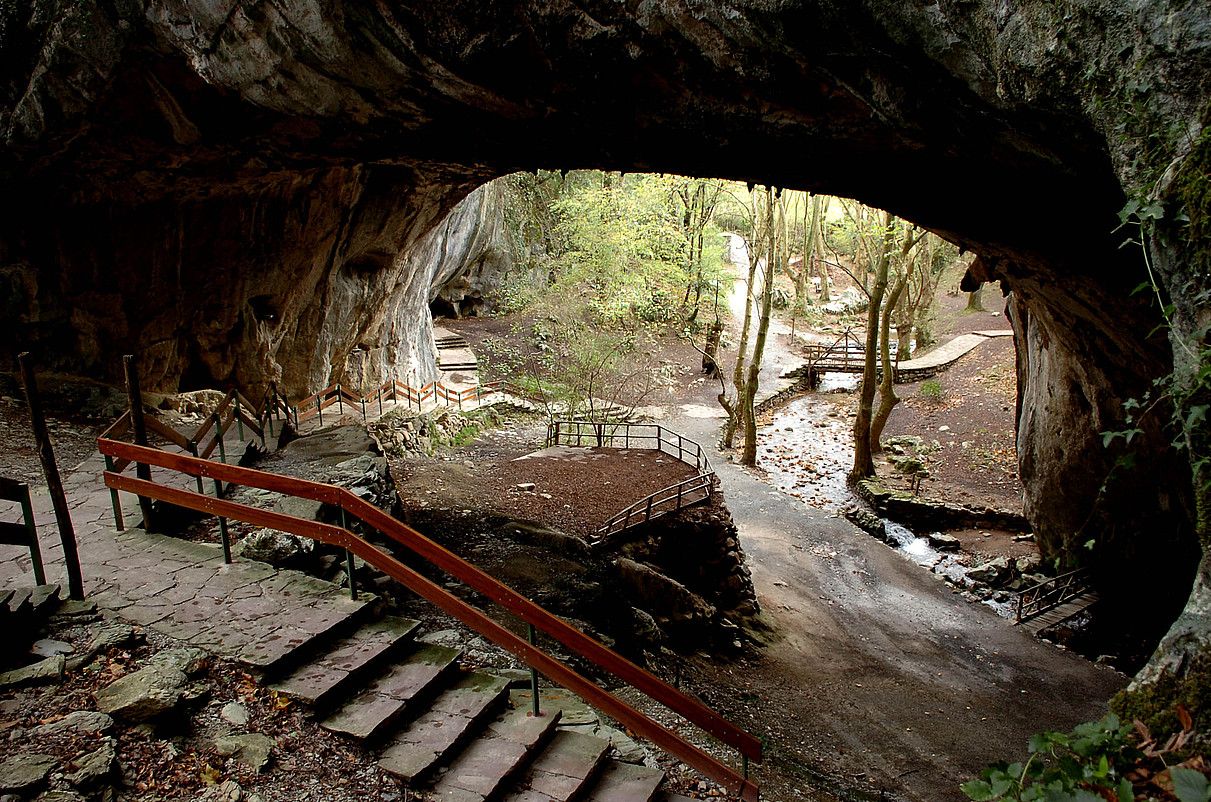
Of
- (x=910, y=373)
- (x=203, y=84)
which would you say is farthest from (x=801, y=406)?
(x=203, y=84)

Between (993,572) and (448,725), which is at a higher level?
(448,725)

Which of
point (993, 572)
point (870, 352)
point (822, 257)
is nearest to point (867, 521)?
point (993, 572)

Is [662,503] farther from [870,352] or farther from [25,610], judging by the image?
[25,610]

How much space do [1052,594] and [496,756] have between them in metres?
12.3

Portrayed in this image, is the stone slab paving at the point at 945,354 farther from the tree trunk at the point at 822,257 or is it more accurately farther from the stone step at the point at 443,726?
the stone step at the point at 443,726

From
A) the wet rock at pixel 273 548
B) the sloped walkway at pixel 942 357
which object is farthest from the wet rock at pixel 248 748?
the sloped walkway at pixel 942 357

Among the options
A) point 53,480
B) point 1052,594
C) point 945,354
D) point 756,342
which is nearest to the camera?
point 53,480

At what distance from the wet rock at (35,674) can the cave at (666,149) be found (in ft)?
20.7

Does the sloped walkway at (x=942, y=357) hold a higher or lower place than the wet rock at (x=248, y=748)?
higher

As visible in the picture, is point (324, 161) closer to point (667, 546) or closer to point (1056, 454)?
point (667, 546)

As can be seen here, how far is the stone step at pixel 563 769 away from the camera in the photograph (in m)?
4.11

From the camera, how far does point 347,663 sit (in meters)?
4.60

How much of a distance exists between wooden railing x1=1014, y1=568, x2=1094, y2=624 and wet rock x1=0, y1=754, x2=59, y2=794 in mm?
13276

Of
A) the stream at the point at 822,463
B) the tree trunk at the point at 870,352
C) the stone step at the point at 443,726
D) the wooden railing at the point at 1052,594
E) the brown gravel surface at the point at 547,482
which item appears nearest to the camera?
the stone step at the point at 443,726
